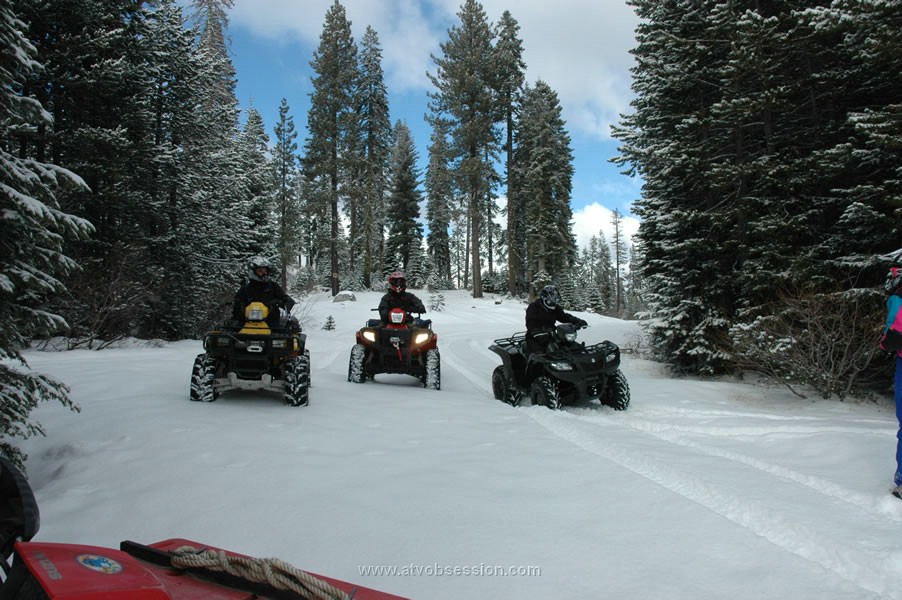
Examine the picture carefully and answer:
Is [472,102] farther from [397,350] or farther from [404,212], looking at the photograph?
[397,350]

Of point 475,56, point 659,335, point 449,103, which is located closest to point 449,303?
point 449,103

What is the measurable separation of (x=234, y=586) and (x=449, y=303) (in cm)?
2706

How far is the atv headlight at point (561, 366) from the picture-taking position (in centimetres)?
662

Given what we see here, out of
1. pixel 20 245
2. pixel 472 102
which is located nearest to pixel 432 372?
pixel 20 245

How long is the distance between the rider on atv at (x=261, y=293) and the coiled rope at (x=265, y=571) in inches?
208

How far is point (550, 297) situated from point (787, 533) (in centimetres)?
484

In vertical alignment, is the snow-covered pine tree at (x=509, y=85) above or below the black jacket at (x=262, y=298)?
above

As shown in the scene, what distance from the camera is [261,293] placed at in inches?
279

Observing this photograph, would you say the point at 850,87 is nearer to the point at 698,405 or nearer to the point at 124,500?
the point at 698,405

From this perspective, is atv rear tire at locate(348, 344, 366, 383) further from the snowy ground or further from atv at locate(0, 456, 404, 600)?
atv at locate(0, 456, 404, 600)

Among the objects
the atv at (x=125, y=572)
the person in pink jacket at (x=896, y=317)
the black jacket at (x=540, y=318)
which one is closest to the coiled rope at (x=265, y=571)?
the atv at (x=125, y=572)

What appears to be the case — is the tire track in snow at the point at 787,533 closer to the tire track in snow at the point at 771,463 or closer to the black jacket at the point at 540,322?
the tire track in snow at the point at 771,463

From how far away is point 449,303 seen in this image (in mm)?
28828

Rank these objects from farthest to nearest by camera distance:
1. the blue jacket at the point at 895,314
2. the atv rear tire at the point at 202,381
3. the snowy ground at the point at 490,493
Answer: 1. the atv rear tire at the point at 202,381
2. the blue jacket at the point at 895,314
3. the snowy ground at the point at 490,493
